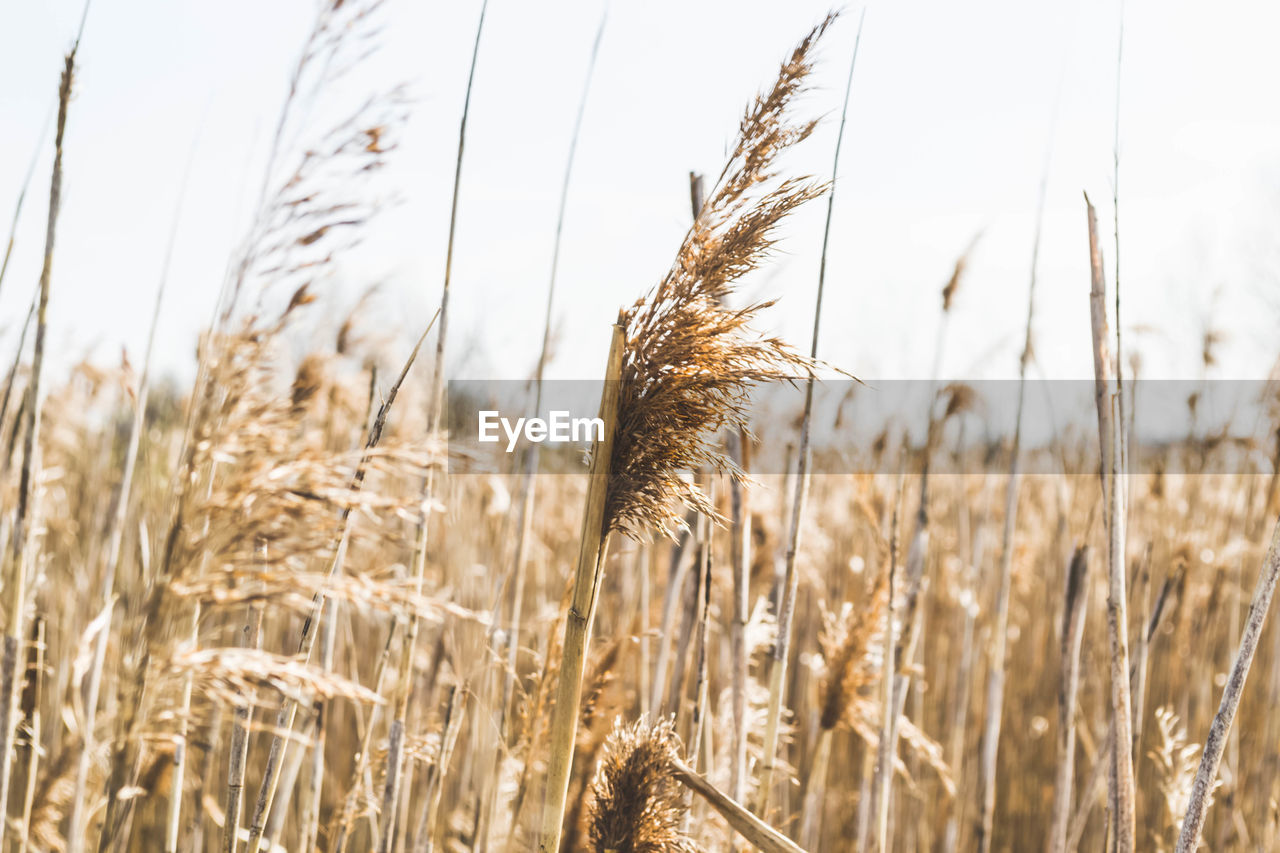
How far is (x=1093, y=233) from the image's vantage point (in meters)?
1.06

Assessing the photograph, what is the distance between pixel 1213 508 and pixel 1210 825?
4.99 ft

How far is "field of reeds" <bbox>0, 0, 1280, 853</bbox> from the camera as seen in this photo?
0.65m

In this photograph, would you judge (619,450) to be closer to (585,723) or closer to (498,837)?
(585,723)

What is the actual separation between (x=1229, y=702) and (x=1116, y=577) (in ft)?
0.61

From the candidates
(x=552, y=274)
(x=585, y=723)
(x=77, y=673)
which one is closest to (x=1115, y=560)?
(x=585, y=723)

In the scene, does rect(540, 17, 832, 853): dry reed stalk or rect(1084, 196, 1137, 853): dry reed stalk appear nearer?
rect(540, 17, 832, 853): dry reed stalk

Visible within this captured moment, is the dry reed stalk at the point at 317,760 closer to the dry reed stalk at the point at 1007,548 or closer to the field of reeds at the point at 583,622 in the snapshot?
the field of reeds at the point at 583,622

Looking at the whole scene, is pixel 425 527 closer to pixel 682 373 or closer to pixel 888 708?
pixel 682 373

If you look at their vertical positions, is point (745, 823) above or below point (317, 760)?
above

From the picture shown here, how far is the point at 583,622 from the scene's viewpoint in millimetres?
814

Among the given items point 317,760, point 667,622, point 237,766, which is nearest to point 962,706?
point 667,622

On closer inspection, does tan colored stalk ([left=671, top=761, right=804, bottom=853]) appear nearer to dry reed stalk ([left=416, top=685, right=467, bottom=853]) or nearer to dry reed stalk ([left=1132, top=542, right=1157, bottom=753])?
dry reed stalk ([left=416, top=685, right=467, bottom=853])

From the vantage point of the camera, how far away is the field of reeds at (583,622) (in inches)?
25.7

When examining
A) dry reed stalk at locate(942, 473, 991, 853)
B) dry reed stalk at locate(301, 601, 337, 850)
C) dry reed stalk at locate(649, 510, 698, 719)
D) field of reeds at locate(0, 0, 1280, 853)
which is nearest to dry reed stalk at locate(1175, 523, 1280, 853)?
field of reeds at locate(0, 0, 1280, 853)
